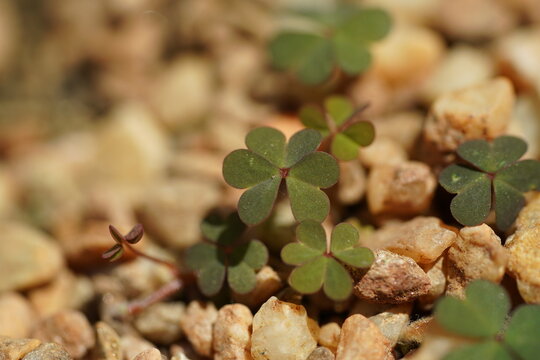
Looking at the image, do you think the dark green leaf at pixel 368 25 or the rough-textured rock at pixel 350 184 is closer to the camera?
the rough-textured rock at pixel 350 184

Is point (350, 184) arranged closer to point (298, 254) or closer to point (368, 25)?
point (298, 254)

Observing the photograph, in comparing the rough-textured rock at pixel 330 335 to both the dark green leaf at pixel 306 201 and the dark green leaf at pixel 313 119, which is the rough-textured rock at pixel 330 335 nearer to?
the dark green leaf at pixel 306 201

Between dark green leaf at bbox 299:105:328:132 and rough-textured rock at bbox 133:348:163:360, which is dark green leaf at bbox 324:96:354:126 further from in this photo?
rough-textured rock at bbox 133:348:163:360

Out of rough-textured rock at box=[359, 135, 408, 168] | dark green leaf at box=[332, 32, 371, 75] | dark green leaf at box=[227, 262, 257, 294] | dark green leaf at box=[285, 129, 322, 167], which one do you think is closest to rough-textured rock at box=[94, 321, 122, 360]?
dark green leaf at box=[227, 262, 257, 294]

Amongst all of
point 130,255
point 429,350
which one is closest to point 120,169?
point 130,255

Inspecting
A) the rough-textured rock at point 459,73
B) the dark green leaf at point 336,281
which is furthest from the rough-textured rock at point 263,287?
the rough-textured rock at point 459,73

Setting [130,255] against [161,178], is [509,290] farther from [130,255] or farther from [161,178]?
[161,178]
